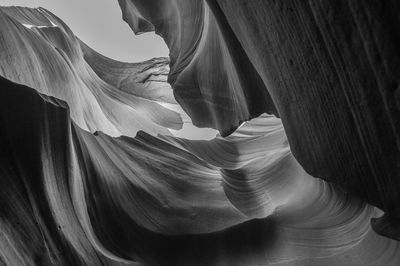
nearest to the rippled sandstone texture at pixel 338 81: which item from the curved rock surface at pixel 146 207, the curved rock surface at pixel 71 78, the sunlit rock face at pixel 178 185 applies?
the sunlit rock face at pixel 178 185

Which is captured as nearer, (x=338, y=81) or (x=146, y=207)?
(x=338, y=81)

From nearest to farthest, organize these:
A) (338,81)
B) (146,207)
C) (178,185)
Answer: (338,81), (146,207), (178,185)

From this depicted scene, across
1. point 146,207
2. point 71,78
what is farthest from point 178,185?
point 71,78

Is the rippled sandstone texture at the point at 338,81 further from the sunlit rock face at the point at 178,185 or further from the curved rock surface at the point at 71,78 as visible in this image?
the curved rock surface at the point at 71,78

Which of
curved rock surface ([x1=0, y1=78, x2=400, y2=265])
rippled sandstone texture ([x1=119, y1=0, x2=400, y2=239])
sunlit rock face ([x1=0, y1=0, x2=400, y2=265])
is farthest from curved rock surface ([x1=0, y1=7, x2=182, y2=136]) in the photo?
rippled sandstone texture ([x1=119, y1=0, x2=400, y2=239])

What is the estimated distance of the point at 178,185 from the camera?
1.69 metres

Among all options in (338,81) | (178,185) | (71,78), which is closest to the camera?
(338,81)

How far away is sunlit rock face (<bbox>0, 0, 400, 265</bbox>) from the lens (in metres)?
1.04

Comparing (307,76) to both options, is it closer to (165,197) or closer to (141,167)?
(165,197)

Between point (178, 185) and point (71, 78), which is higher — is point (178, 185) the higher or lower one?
the lower one

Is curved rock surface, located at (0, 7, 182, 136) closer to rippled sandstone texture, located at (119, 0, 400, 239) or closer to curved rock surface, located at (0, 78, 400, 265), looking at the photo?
curved rock surface, located at (0, 78, 400, 265)

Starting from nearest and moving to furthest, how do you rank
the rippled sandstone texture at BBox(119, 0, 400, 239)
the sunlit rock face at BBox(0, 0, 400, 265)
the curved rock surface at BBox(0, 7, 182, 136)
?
the rippled sandstone texture at BBox(119, 0, 400, 239) → the sunlit rock face at BBox(0, 0, 400, 265) → the curved rock surface at BBox(0, 7, 182, 136)

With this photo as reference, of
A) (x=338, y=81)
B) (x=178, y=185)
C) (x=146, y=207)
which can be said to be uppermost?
(x=338, y=81)

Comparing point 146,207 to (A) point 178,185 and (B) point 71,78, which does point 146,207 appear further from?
(B) point 71,78
